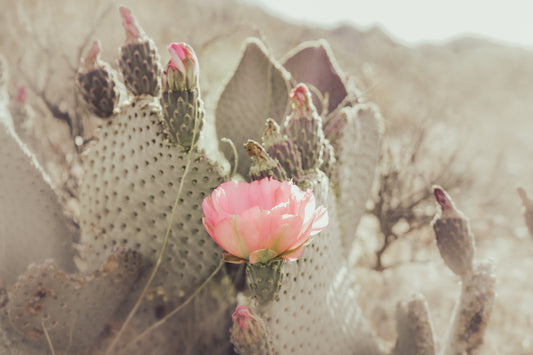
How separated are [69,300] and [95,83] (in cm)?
44

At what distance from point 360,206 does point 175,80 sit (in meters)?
0.73

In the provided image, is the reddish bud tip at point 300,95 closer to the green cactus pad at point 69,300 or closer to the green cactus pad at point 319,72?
the green cactus pad at point 319,72

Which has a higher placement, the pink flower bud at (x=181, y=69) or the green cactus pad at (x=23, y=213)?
the pink flower bud at (x=181, y=69)

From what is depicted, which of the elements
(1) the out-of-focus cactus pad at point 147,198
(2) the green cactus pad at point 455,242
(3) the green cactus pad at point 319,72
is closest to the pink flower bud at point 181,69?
(1) the out-of-focus cactus pad at point 147,198

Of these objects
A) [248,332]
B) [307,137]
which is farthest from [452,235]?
[248,332]

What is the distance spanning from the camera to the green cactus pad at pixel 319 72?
3.69 feet

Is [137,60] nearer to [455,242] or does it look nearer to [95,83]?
[95,83]

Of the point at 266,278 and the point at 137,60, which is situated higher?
the point at 137,60

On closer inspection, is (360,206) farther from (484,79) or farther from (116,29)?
(484,79)

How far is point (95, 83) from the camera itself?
866 millimetres

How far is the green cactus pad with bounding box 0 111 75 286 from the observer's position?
0.90 meters

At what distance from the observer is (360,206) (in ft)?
4.04

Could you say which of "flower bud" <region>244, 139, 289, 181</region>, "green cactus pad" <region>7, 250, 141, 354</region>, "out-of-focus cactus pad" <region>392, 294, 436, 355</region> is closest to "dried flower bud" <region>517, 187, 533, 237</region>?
"out-of-focus cactus pad" <region>392, 294, 436, 355</region>

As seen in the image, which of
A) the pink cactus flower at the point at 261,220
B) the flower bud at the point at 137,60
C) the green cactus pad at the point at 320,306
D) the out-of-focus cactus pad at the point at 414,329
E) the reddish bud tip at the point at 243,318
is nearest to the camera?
the pink cactus flower at the point at 261,220
